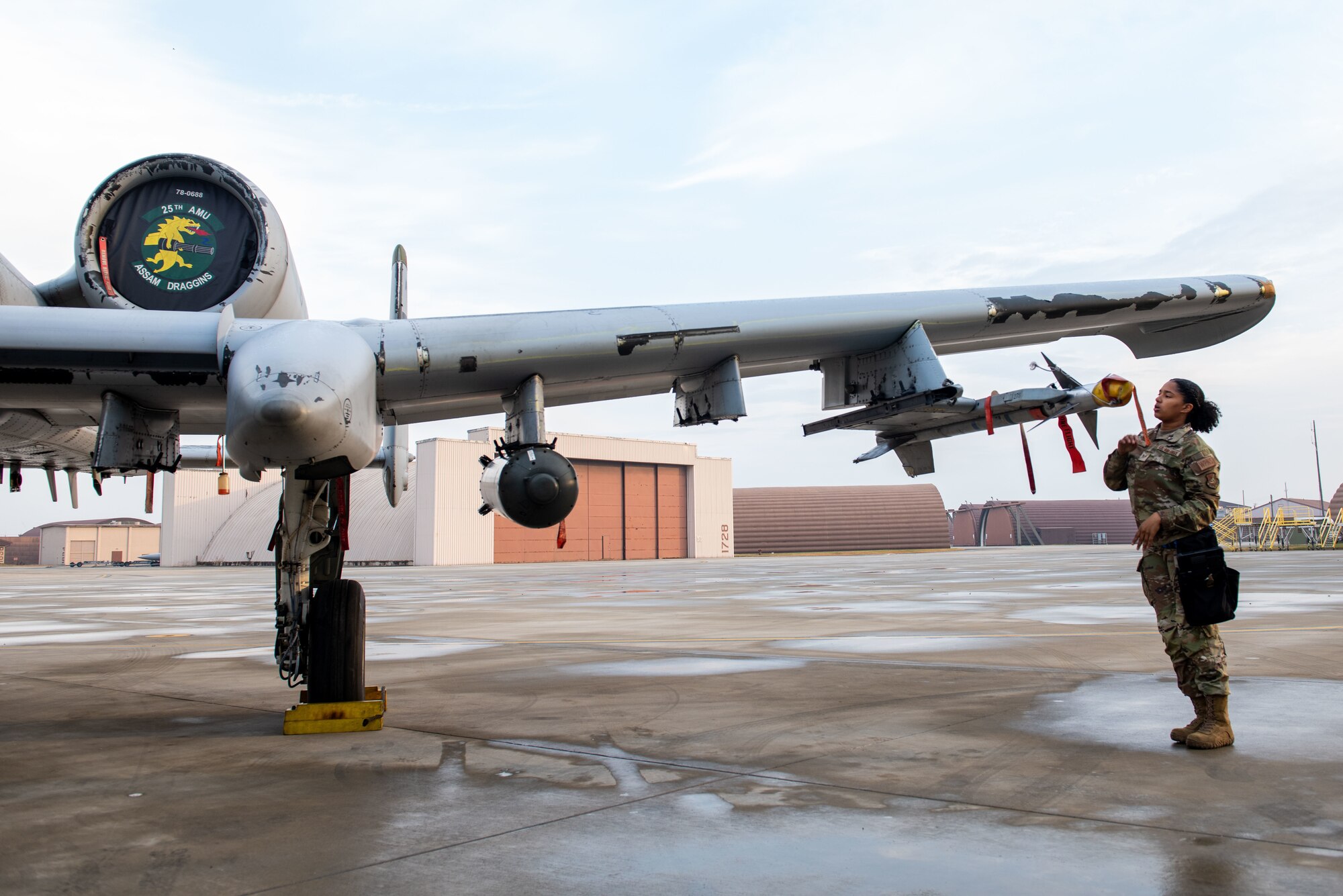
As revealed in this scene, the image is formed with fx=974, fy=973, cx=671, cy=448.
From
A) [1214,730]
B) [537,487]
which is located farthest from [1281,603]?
[537,487]

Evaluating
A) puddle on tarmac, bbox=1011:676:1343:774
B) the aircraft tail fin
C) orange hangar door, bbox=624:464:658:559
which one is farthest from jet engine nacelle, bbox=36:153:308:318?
orange hangar door, bbox=624:464:658:559

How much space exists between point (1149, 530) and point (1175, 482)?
15.4 inches

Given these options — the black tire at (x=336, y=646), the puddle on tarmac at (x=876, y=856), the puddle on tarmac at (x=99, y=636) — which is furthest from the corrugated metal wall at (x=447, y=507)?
the puddle on tarmac at (x=876, y=856)

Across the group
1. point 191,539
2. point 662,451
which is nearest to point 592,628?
point 662,451

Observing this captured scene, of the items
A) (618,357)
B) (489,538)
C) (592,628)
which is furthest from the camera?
(489,538)

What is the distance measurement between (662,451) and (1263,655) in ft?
188

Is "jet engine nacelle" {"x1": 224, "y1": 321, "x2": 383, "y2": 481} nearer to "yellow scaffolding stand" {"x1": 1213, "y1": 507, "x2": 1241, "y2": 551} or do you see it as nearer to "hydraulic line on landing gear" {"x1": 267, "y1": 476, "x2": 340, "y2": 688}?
"hydraulic line on landing gear" {"x1": 267, "y1": 476, "x2": 340, "y2": 688}

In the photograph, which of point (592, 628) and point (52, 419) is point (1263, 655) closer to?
point (592, 628)

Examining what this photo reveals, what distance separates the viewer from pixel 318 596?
22.1ft

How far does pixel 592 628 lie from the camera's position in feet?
44.9

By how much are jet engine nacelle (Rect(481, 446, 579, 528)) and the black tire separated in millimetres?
1399

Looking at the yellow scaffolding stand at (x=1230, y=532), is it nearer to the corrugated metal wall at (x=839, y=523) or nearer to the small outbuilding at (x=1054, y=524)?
the corrugated metal wall at (x=839, y=523)

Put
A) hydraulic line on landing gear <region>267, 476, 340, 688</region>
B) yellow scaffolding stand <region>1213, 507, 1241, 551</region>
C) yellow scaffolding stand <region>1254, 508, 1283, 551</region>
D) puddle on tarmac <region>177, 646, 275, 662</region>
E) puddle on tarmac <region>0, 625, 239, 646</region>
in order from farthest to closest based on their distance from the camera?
yellow scaffolding stand <region>1213, 507, 1241, 551</region> → yellow scaffolding stand <region>1254, 508, 1283, 551</region> → puddle on tarmac <region>0, 625, 239, 646</region> → puddle on tarmac <region>177, 646, 275, 662</region> → hydraulic line on landing gear <region>267, 476, 340, 688</region>

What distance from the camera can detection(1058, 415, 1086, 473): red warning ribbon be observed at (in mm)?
6430
